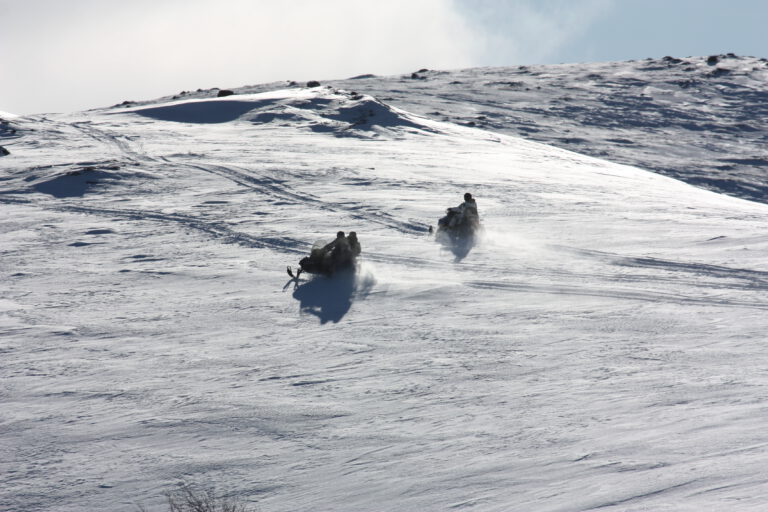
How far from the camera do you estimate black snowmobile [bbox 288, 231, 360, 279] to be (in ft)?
45.0

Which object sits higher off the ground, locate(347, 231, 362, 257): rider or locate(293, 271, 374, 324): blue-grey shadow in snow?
locate(347, 231, 362, 257): rider

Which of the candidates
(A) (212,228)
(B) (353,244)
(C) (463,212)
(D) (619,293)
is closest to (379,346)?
(B) (353,244)

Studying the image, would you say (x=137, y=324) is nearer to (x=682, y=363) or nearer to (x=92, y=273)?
(x=92, y=273)

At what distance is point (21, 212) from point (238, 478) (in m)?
12.9

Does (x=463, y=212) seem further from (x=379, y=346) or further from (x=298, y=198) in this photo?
(x=379, y=346)

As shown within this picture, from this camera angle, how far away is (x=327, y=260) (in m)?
13.8

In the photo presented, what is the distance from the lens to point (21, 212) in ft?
59.8

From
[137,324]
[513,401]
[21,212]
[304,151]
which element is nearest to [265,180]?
[304,151]

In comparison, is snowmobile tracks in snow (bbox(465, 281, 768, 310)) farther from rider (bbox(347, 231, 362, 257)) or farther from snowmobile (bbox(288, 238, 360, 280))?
snowmobile (bbox(288, 238, 360, 280))

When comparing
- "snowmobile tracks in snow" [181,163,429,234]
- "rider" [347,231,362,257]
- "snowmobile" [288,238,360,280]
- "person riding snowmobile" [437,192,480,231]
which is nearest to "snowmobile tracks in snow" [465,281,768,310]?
"rider" [347,231,362,257]

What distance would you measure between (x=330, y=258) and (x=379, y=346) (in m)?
3.36

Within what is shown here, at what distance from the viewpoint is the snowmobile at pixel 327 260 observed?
13.7 m

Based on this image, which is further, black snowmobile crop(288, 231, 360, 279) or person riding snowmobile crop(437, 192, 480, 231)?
person riding snowmobile crop(437, 192, 480, 231)

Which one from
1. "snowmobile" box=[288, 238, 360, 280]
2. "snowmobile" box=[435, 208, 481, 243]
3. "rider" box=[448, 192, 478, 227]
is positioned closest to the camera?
"snowmobile" box=[288, 238, 360, 280]
